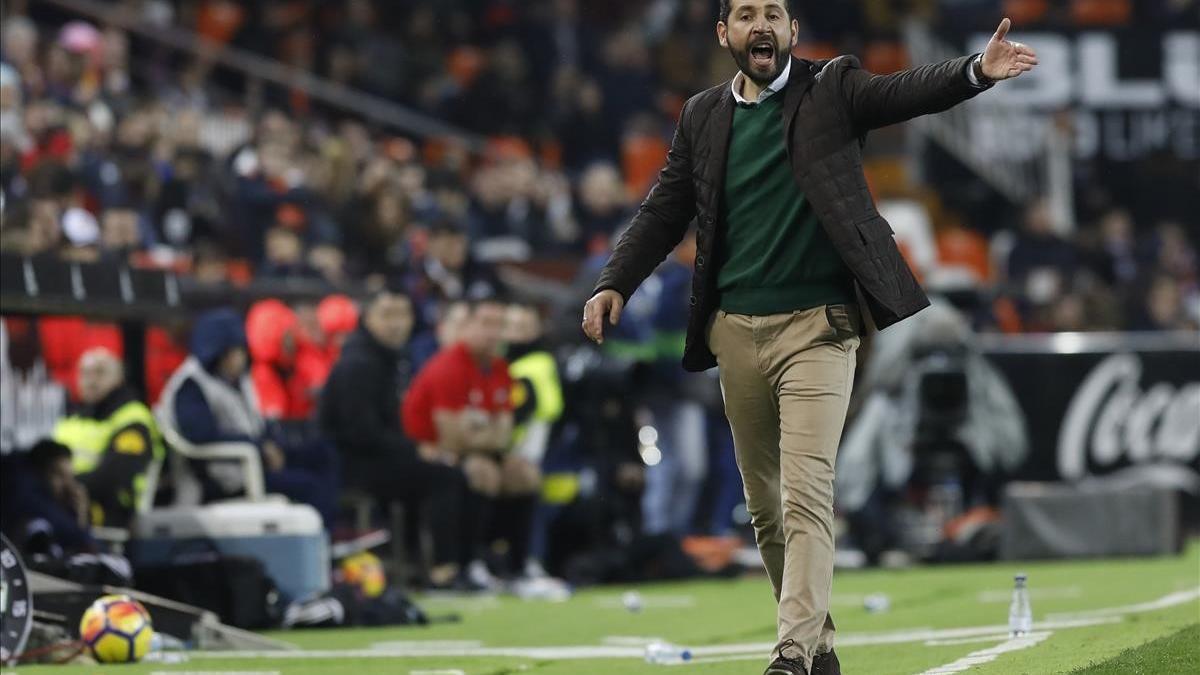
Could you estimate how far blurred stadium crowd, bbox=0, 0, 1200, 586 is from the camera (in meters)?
14.5

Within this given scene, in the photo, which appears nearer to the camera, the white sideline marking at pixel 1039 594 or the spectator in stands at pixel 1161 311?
the white sideline marking at pixel 1039 594

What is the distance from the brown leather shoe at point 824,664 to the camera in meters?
7.38

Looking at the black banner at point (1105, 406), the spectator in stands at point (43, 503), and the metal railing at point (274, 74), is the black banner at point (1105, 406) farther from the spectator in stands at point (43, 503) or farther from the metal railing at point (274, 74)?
the spectator in stands at point (43, 503)

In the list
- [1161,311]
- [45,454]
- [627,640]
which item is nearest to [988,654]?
[627,640]

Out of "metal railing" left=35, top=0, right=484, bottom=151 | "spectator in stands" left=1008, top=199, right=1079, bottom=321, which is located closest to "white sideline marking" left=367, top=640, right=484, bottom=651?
"metal railing" left=35, top=0, right=484, bottom=151

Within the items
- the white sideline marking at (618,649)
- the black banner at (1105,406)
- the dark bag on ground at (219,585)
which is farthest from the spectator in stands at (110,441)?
the black banner at (1105,406)

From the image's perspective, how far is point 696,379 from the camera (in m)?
17.3

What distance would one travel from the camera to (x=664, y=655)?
9.36 meters

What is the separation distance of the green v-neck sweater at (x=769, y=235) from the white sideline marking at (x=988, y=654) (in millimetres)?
1442

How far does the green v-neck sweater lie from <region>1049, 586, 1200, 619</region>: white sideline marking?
405 cm

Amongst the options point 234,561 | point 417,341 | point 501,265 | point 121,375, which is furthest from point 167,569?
point 501,265

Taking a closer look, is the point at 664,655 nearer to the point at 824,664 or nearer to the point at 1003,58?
the point at 824,664

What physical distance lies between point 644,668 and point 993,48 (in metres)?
3.16

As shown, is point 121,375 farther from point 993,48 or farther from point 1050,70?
point 1050,70
